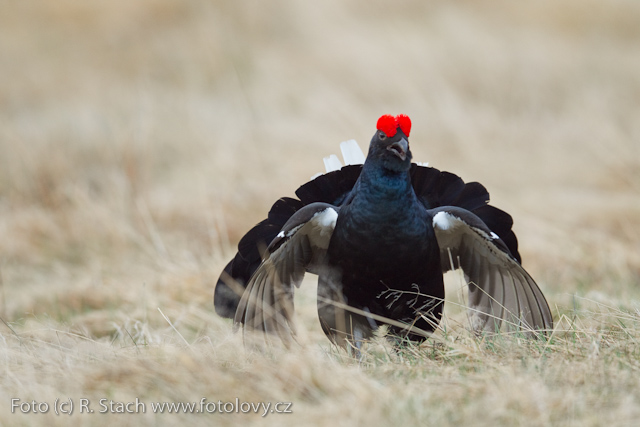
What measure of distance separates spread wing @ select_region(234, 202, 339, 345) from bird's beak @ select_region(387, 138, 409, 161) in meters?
0.40

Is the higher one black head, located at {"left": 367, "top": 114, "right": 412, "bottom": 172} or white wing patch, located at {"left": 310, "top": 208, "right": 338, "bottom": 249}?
black head, located at {"left": 367, "top": 114, "right": 412, "bottom": 172}

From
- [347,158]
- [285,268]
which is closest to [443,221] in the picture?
[285,268]

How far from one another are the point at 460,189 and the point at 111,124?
4898mm

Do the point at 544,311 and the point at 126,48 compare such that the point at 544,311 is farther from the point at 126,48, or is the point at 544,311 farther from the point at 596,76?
the point at 126,48

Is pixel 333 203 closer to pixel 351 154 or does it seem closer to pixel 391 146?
pixel 351 154

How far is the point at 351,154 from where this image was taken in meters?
3.90

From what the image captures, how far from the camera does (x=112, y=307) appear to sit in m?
4.42

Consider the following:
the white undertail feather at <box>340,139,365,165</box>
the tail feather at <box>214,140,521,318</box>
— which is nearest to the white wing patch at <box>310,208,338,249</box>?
the tail feather at <box>214,140,521,318</box>

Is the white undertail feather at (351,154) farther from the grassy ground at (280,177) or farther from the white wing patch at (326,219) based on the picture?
the grassy ground at (280,177)

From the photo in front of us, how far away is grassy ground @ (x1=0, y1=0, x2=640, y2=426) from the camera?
2.14m

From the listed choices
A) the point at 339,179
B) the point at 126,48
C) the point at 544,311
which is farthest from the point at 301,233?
the point at 126,48

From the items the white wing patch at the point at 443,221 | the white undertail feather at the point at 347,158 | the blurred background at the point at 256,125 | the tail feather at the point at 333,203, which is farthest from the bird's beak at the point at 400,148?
the blurred background at the point at 256,125

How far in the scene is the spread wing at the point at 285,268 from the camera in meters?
3.05

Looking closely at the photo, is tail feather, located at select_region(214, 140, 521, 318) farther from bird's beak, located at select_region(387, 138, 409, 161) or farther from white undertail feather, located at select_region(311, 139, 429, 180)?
bird's beak, located at select_region(387, 138, 409, 161)
